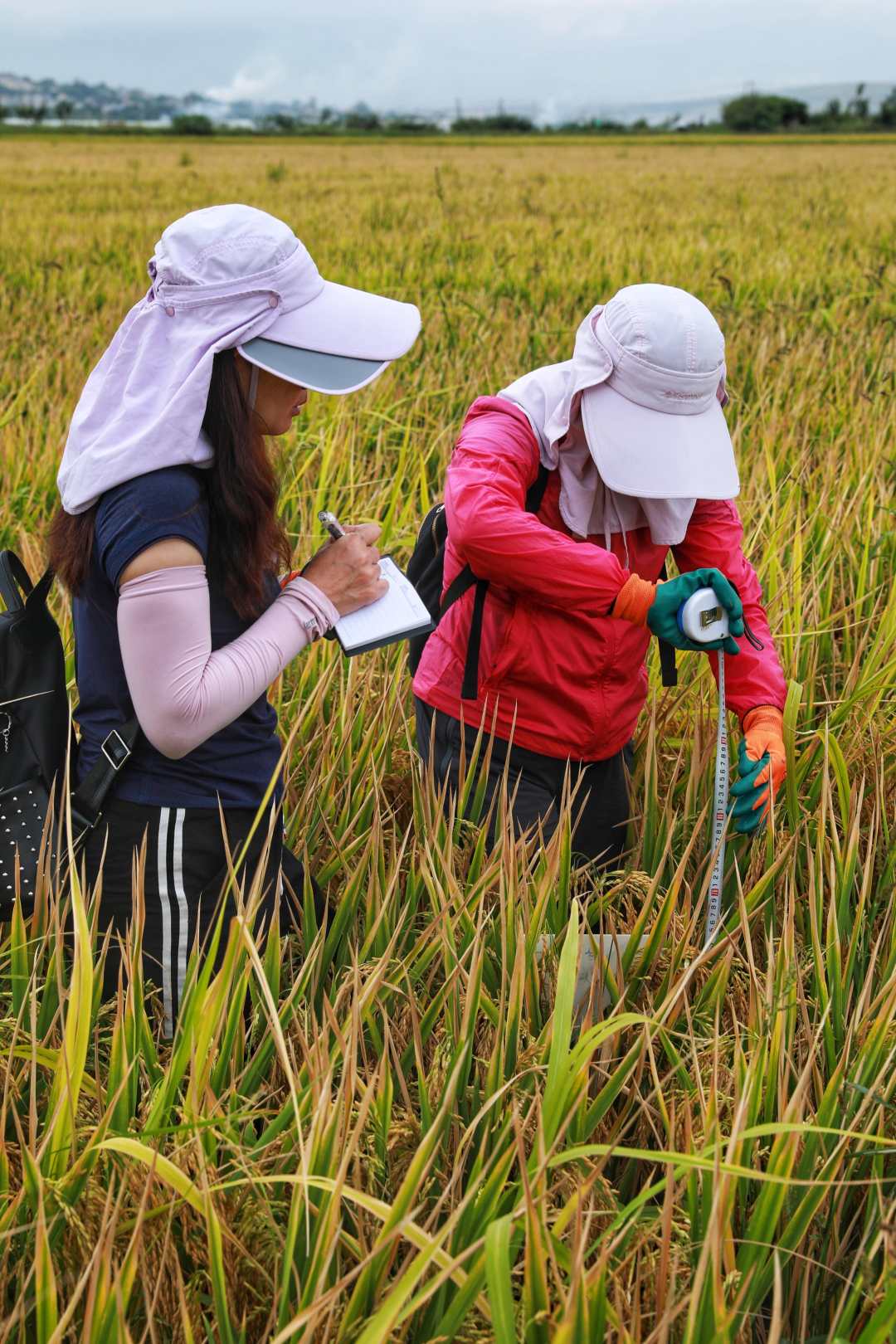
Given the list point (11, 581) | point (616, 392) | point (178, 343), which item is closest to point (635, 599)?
point (616, 392)

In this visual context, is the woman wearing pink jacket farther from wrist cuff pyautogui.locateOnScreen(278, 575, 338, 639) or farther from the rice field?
wrist cuff pyautogui.locateOnScreen(278, 575, 338, 639)

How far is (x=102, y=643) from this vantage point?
1.33m

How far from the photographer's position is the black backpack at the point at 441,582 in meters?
1.63

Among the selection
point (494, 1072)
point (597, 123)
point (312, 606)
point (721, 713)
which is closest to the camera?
point (494, 1072)

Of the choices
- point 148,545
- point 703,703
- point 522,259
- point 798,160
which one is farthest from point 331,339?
point 798,160

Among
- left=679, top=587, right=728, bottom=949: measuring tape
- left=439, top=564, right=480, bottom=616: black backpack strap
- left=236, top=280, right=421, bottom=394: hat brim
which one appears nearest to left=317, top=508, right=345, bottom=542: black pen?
left=236, top=280, right=421, bottom=394: hat brim

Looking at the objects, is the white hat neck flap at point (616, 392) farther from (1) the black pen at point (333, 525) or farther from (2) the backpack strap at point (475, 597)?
(1) the black pen at point (333, 525)

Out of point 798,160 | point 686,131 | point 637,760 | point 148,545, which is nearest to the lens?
point 148,545

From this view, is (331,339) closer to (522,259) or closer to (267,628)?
(267,628)

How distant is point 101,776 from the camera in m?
1.33

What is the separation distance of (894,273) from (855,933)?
5575 millimetres

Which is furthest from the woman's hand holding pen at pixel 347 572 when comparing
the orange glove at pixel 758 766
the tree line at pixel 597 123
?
the tree line at pixel 597 123

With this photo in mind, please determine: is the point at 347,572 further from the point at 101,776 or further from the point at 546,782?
the point at 546,782

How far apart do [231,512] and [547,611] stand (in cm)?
53
